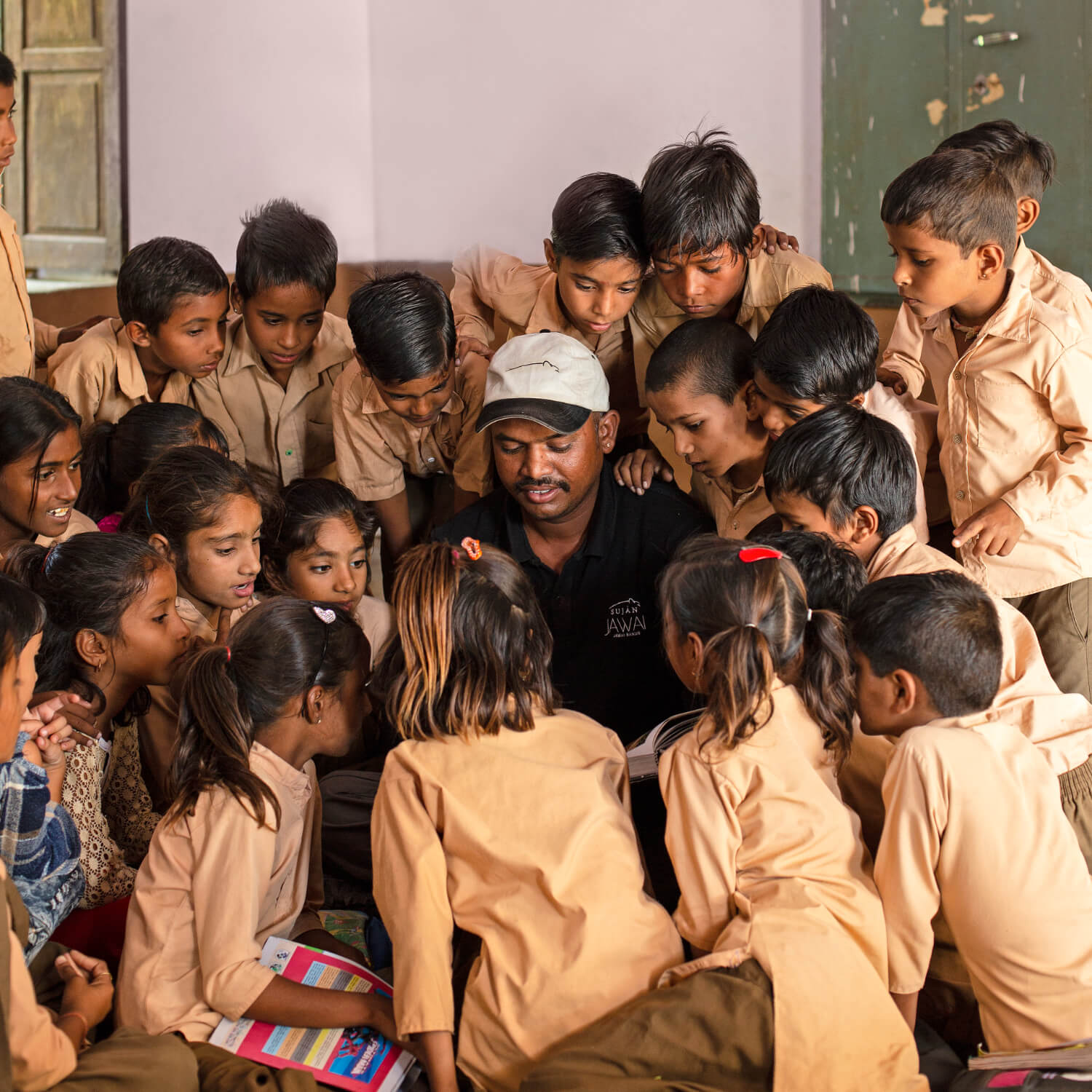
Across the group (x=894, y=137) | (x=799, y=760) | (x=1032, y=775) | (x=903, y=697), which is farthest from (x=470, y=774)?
(x=894, y=137)

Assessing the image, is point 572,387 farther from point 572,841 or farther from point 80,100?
point 80,100

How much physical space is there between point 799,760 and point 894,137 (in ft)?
10.0

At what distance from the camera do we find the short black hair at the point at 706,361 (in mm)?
2537

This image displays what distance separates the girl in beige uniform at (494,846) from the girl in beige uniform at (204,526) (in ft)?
2.77

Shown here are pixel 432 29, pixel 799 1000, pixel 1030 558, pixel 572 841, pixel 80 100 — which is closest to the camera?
pixel 799 1000

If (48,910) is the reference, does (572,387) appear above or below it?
above

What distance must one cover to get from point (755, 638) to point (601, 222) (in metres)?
1.19

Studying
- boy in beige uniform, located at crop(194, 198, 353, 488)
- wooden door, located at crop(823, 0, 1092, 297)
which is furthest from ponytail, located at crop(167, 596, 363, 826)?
wooden door, located at crop(823, 0, 1092, 297)

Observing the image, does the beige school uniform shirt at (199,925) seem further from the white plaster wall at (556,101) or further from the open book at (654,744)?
the white plaster wall at (556,101)

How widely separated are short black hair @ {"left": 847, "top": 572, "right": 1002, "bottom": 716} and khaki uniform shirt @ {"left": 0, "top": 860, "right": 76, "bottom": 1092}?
49.4 inches

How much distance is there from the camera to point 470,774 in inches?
70.9

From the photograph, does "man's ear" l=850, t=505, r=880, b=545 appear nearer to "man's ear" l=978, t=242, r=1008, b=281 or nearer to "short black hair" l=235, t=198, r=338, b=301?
"man's ear" l=978, t=242, r=1008, b=281

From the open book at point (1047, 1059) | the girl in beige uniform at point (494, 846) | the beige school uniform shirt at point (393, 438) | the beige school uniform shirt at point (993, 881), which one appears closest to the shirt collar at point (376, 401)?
the beige school uniform shirt at point (393, 438)

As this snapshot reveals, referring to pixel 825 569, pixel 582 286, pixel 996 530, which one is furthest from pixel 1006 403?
pixel 582 286
